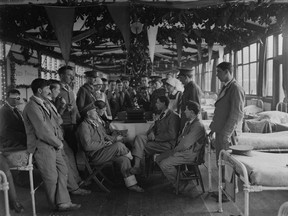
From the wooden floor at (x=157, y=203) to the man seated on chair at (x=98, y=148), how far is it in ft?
0.79

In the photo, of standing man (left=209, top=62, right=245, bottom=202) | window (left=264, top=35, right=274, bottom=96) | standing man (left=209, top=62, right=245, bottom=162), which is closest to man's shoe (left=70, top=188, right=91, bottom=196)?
standing man (left=209, top=62, right=245, bottom=202)

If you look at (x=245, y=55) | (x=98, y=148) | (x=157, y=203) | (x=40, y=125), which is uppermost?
(x=245, y=55)

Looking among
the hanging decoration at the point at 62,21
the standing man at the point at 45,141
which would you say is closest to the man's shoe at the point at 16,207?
the standing man at the point at 45,141

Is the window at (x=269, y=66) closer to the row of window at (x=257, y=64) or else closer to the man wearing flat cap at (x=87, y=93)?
the row of window at (x=257, y=64)

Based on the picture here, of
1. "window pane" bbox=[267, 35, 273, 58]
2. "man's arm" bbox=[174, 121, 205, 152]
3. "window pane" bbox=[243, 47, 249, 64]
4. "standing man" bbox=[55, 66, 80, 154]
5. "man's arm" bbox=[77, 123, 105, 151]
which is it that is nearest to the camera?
"man's arm" bbox=[174, 121, 205, 152]

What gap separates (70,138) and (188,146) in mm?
1740

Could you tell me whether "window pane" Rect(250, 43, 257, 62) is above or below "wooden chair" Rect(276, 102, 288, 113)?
above

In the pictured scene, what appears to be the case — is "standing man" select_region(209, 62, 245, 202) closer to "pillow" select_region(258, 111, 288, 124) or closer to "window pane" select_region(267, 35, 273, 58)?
"pillow" select_region(258, 111, 288, 124)

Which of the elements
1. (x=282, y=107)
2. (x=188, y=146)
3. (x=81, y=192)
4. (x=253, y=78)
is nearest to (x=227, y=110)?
(x=188, y=146)

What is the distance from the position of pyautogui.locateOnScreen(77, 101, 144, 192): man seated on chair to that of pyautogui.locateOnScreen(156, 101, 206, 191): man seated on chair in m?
0.50

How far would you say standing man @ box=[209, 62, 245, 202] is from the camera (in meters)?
3.87

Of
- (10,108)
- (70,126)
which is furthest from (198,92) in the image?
(10,108)

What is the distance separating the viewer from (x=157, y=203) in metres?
3.92

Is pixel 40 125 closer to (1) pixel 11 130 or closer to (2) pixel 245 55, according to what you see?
(1) pixel 11 130
